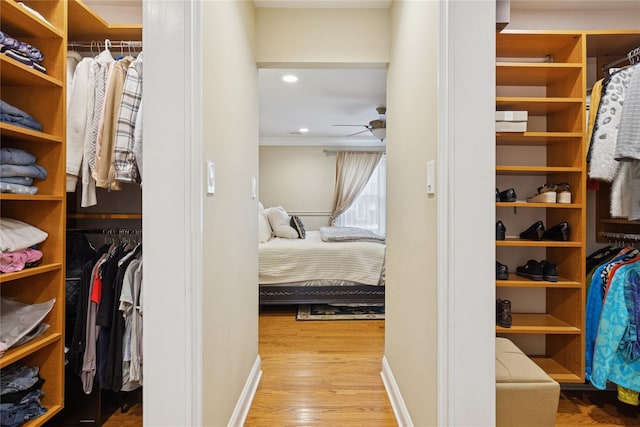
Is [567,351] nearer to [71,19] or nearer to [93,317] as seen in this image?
[93,317]

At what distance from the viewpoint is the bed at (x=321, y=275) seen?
146 inches

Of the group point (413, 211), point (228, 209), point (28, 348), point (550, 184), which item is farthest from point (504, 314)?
point (28, 348)

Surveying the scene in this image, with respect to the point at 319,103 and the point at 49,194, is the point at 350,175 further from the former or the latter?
the point at 49,194

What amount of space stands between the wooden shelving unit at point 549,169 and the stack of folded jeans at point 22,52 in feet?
7.36

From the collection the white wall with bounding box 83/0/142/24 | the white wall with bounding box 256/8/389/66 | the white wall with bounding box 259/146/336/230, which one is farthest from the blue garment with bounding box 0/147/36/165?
the white wall with bounding box 259/146/336/230

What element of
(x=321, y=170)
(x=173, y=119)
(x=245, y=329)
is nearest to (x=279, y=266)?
(x=245, y=329)

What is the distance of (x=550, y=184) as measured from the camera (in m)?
2.05

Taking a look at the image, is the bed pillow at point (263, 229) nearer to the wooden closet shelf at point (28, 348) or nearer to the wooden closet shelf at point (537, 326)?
the wooden closet shelf at point (28, 348)

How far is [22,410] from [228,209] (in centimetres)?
118

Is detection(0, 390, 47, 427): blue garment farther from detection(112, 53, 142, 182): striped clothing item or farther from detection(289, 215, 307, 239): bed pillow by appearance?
detection(289, 215, 307, 239): bed pillow

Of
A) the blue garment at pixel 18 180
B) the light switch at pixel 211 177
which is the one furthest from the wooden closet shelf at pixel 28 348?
the light switch at pixel 211 177

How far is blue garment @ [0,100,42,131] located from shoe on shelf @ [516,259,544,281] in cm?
263

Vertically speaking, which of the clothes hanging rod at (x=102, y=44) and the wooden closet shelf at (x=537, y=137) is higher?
the clothes hanging rod at (x=102, y=44)

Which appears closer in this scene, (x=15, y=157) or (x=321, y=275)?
(x=15, y=157)
